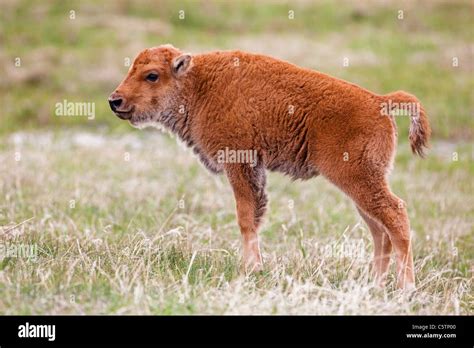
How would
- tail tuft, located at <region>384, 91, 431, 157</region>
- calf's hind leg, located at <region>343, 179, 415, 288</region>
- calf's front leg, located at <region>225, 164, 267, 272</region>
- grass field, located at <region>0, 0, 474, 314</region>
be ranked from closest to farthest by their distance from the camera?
1. grass field, located at <region>0, 0, 474, 314</region>
2. calf's hind leg, located at <region>343, 179, 415, 288</region>
3. tail tuft, located at <region>384, 91, 431, 157</region>
4. calf's front leg, located at <region>225, 164, 267, 272</region>

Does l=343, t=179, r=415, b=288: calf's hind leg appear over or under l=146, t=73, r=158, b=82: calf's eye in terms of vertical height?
under

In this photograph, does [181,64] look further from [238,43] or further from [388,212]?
[238,43]

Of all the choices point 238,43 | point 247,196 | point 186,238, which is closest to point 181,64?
point 247,196

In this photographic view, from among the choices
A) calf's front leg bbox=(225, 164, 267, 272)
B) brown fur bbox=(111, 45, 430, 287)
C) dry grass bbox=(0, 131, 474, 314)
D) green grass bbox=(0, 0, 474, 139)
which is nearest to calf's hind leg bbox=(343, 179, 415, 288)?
brown fur bbox=(111, 45, 430, 287)

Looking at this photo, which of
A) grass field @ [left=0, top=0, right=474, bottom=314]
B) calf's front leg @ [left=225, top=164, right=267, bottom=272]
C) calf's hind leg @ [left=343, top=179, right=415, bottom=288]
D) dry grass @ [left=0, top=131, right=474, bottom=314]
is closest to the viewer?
dry grass @ [left=0, top=131, right=474, bottom=314]

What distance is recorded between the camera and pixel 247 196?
8.62 metres

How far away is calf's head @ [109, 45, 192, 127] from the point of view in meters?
8.71

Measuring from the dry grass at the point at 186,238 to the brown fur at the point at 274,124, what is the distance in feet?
1.93

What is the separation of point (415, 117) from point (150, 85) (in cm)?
266

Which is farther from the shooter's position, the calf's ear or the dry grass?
the calf's ear

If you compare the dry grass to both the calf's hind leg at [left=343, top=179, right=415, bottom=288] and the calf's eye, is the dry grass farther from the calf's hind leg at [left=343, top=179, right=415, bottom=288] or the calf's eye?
the calf's eye

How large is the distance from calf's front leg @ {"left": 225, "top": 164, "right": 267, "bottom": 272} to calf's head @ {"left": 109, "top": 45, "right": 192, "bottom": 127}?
1028 mm

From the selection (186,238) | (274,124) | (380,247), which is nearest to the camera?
(274,124)

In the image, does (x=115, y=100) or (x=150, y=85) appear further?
(x=150, y=85)
